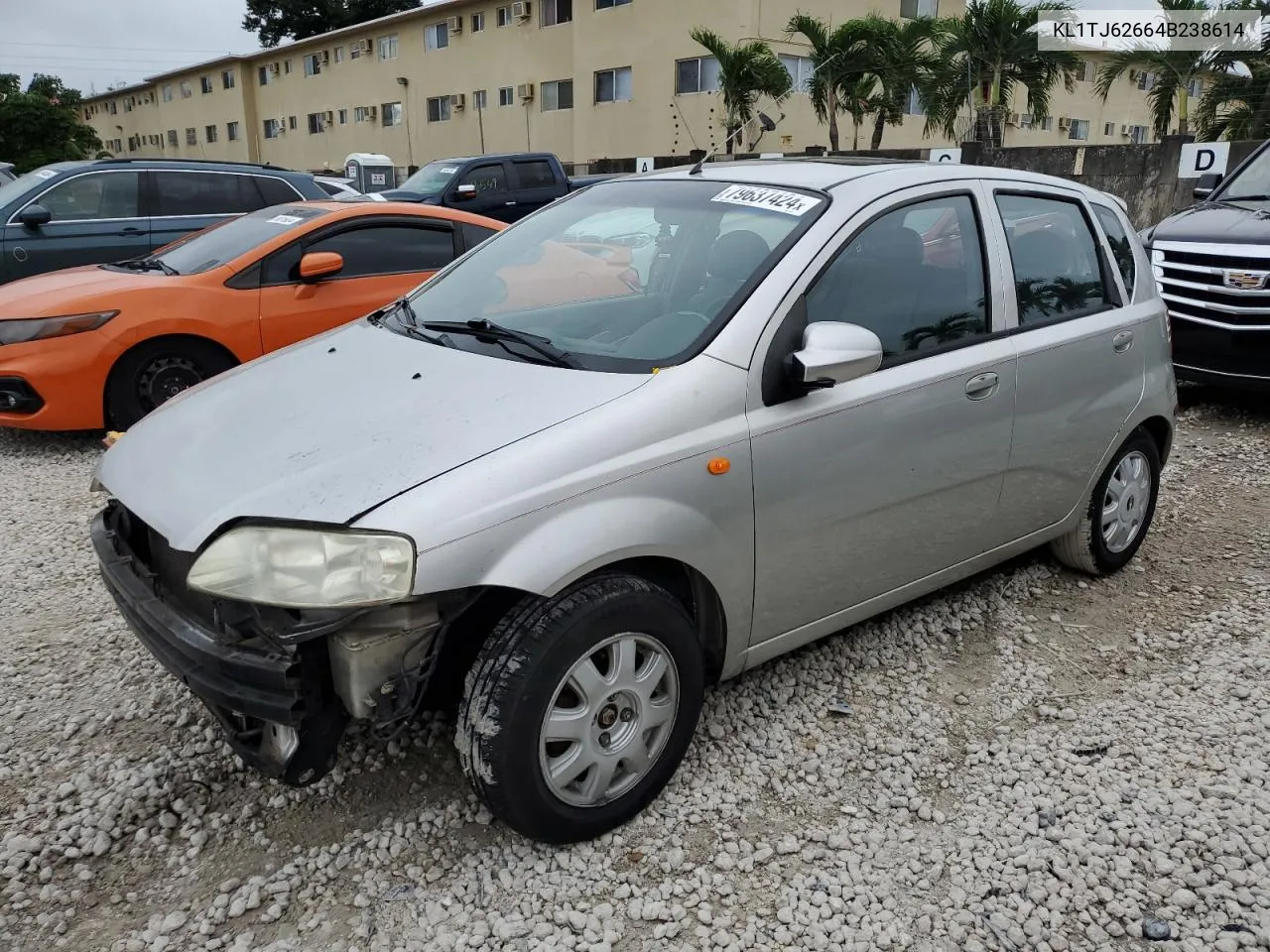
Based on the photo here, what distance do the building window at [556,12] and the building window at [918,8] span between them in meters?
9.72

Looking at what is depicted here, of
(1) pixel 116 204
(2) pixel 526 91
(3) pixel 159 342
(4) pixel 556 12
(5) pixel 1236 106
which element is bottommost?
(3) pixel 159 342

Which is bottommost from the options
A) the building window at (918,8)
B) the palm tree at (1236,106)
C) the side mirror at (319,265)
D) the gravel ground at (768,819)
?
the gravel ground at (768,819)

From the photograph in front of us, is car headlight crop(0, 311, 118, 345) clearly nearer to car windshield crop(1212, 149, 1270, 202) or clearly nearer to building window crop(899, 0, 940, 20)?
car windshield crop(1212, 149, 1270, 202)

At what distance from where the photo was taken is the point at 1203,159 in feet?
36.5

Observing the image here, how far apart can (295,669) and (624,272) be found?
5.66 feet

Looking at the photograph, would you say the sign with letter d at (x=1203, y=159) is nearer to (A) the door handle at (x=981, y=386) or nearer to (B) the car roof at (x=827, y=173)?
(B) the car roof at (x=827, y=173)

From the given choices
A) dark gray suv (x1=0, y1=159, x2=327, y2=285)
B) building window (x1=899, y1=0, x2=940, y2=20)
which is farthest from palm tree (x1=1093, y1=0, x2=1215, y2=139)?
dark gray suv (x1=0, y1=159, x2=327, y2=285)

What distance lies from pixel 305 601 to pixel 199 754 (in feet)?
3.74

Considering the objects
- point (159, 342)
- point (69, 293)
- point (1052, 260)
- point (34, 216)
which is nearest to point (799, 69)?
point (34, 216)

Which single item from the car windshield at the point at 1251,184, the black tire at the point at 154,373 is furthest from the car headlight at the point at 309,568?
the car windshield at the point at 1251,184

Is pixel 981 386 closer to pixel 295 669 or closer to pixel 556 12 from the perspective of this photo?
pixel 295 669

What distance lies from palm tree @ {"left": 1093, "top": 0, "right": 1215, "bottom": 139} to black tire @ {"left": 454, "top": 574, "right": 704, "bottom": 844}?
18.5 metres

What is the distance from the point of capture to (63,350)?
555 cm

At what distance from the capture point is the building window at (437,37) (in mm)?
33438
